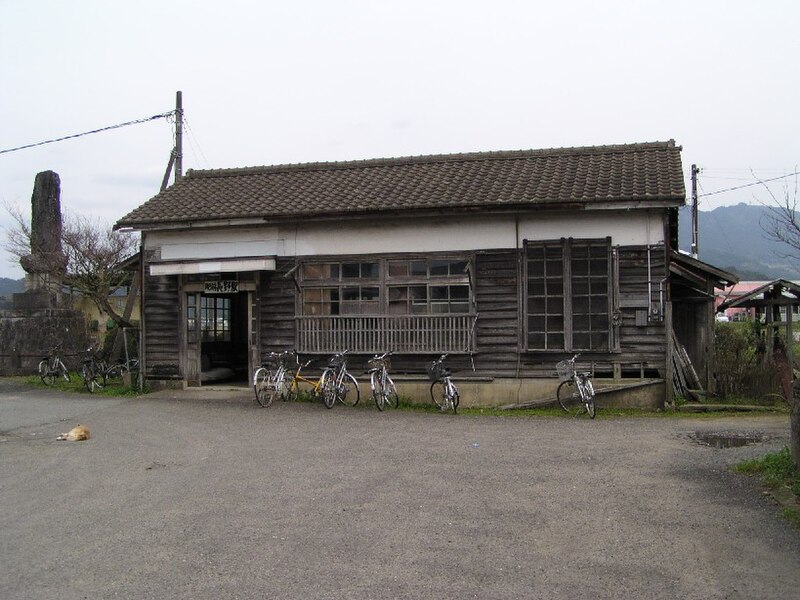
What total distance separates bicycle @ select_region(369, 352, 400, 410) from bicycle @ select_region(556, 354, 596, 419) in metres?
2.89

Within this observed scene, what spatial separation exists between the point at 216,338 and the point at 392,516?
11.9 meters

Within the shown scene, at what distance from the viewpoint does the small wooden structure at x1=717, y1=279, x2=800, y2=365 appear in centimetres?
1362

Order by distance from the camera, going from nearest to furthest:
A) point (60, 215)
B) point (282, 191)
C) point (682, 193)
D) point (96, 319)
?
point (682, 193), point (282, 191), point (60, 215), point (96, 319)

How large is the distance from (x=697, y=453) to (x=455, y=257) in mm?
6249

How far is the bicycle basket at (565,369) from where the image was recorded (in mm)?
12391

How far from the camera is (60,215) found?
22766 mm

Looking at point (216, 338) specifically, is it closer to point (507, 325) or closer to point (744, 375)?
point (507, 325)

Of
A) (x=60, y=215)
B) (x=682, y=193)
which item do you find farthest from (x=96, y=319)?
(x=682, y=193)

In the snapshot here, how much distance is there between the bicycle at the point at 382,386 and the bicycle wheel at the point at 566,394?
2879mm

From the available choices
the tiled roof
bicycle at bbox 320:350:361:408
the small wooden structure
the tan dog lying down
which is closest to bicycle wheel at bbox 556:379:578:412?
the tiled roof

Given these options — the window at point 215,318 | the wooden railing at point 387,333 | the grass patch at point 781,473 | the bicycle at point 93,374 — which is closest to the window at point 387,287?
the wooden railing at point 387,333

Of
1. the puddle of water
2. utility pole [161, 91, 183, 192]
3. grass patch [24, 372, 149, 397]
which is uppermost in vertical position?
utility pole [161, 91, 183, 192]

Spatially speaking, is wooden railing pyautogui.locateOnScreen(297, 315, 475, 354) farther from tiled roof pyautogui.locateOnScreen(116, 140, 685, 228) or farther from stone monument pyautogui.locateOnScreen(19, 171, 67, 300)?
stone monument pyautogui.locateOnScreen(19, 171, 67, 300)

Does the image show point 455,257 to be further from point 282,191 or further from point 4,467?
point 4,467
